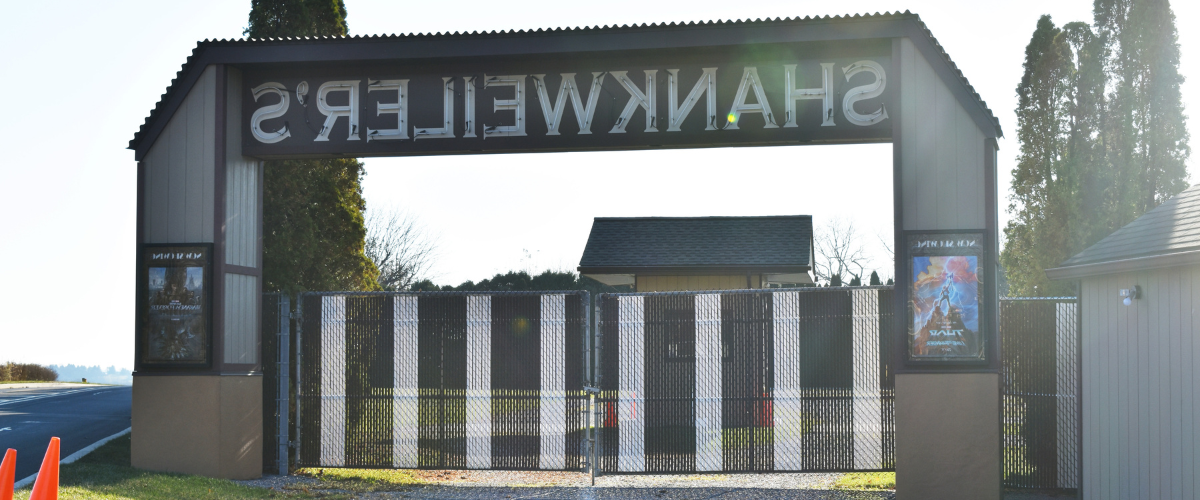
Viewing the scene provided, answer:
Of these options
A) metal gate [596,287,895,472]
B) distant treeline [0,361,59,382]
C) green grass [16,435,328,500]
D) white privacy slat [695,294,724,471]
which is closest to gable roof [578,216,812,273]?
white privacy slat [695,294,724,471]

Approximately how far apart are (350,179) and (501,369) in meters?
4.81

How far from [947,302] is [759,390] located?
2930 mm

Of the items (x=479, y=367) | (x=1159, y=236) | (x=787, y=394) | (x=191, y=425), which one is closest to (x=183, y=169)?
(x=191, y=425)

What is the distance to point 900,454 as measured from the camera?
1045 centimetres

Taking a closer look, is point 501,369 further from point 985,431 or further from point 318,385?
point 985,431

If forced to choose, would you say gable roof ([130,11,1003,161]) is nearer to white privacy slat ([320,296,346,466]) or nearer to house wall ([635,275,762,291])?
white privacy slat ([320,296,346,466])

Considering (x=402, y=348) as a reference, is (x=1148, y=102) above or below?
above

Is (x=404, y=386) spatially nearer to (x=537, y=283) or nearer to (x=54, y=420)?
(x=54, y=420)

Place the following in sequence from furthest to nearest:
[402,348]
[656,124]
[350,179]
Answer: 1. [350,179]
2. [402,348]
3. [656,124]

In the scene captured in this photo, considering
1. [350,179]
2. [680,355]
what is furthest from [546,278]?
[680,355]

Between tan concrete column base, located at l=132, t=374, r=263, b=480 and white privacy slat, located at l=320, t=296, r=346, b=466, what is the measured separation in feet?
3.25

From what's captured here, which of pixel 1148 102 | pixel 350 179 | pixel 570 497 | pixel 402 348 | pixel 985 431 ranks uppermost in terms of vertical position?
pixel 1148 102

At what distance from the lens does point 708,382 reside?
40.0 ft

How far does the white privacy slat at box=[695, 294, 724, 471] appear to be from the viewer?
38.6ft
